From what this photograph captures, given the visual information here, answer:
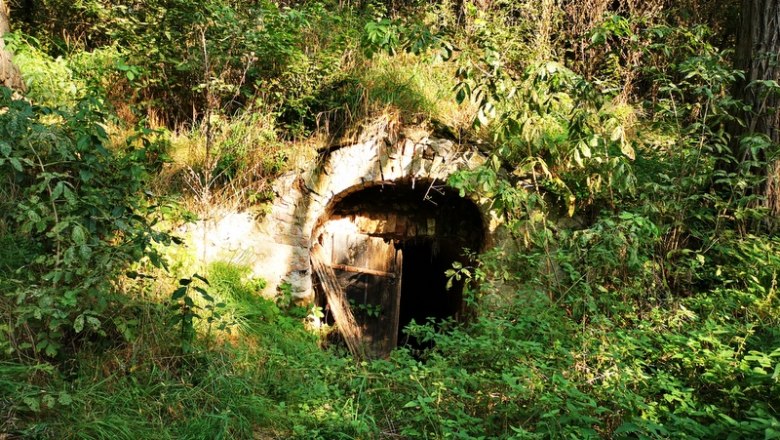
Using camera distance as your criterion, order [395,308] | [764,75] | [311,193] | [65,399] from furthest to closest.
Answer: [395,308]
[311,193]
[764,75]
[65,399]

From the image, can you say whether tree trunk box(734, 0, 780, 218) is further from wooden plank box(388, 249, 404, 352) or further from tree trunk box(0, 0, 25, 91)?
tree trunk box(0, 0, 25, 91)

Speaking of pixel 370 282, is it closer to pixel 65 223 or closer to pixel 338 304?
pixel 338 304

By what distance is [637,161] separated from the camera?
538 cm

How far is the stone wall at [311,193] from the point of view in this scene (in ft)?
17.4

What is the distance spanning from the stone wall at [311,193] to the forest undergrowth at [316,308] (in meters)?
0.17

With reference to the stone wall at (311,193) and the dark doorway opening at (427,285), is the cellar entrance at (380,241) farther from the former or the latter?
the stone wall at (311,193)

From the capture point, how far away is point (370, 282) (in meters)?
6.34

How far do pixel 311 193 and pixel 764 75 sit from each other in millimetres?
4166

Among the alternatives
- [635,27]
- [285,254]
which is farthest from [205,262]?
[635,27]

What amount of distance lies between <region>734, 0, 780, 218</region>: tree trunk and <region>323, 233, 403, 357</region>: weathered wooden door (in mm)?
3675

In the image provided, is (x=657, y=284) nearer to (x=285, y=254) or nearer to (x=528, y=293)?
(x=528, y=293)

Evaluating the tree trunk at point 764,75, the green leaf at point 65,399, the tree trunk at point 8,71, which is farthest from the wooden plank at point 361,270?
the tree trunk at point 764,75

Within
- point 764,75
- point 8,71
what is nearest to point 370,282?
point 8,71

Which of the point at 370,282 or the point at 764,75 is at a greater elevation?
the point at 764,75
